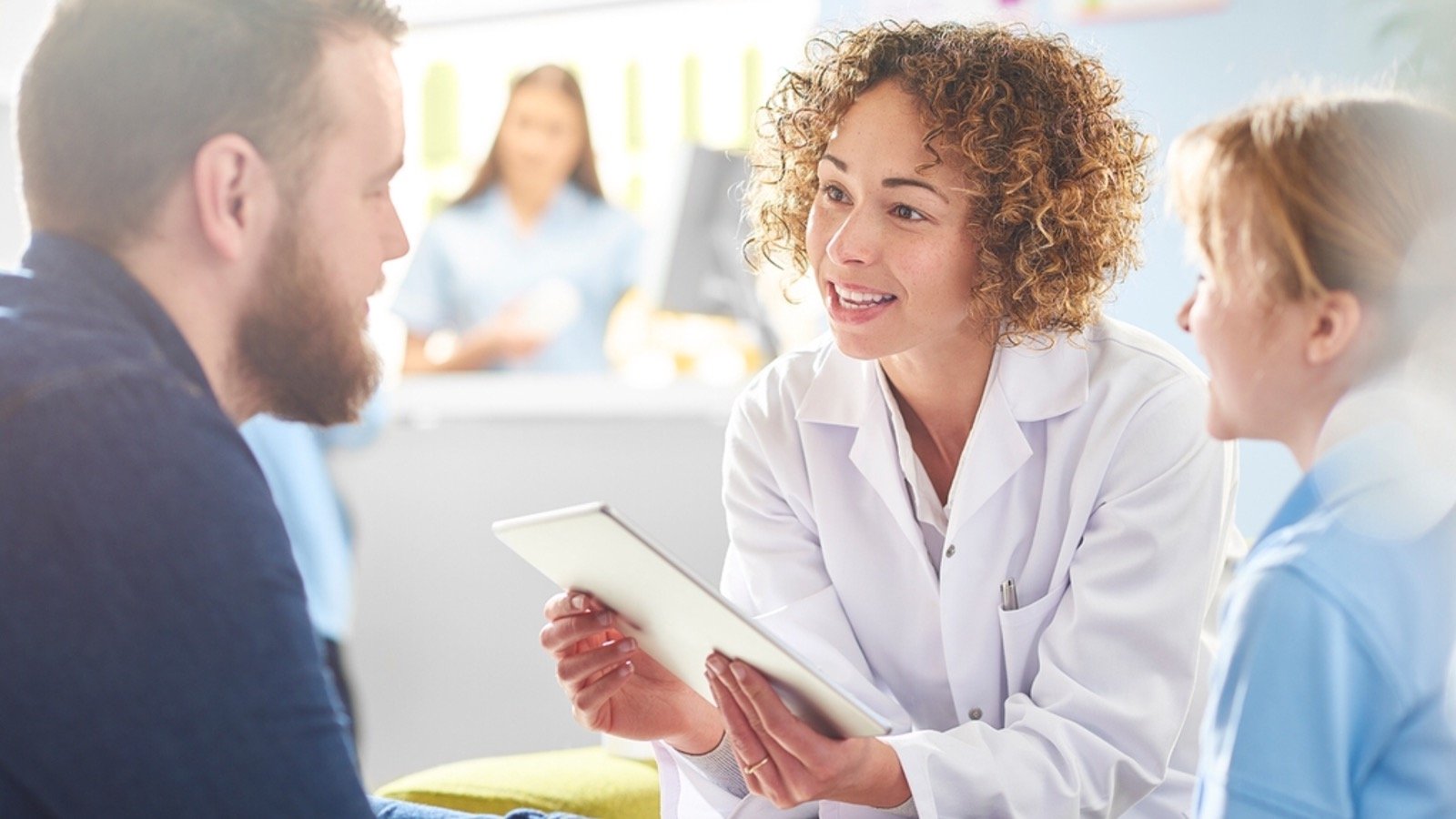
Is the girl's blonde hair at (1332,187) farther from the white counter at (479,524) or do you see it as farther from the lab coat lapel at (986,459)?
the white counter at (479,524)

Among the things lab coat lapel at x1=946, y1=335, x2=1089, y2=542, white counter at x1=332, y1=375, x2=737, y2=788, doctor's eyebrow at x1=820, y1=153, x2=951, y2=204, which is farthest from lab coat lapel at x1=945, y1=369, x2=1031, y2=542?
white counter at x1=332, y1=375, x2=737, y2=788

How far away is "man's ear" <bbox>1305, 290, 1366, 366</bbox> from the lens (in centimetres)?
94

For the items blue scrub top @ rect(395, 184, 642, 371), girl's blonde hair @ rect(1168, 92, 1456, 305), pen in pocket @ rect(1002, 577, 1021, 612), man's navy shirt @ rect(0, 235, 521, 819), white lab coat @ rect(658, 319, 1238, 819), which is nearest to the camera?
man's navy shirt @ rect(0, 235, 521, 819)

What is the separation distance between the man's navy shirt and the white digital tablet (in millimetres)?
303

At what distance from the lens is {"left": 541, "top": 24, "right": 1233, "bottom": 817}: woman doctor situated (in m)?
1.41

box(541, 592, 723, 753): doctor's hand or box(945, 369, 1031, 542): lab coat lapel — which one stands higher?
box(945, 369, 1031, 542): lab coat lapel

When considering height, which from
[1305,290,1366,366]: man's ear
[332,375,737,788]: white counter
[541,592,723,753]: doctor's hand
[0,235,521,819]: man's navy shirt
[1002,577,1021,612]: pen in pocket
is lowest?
[332,375,737,788]: white counter

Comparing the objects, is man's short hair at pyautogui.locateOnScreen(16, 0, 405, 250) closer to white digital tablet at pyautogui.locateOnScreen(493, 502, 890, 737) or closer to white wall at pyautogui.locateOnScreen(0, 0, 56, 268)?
white digital tablet at pyautogui.locateOnScreen(493, 502, 890, 737)

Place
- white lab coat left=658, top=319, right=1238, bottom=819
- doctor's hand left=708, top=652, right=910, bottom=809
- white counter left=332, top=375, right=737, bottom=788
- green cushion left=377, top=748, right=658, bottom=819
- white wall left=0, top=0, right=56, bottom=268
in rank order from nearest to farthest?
doctor's hand left=708, top=652, right=910, bottom=809
white lab coat left=658, top=319, right=1238, bottom=819
green cushion left=377, top=748, right=658, bottom=819
white counter left=332, top=375, right=737, bottom=788
white wall left=0, top=0, right=56, bottom=268

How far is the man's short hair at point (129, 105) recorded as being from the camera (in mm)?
984

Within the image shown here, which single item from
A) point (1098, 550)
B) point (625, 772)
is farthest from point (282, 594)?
point (625, 772)

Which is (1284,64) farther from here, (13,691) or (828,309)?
(13,691)

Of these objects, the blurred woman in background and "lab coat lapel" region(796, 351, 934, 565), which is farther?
the blurred woman in background

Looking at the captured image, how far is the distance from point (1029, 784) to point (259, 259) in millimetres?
882
